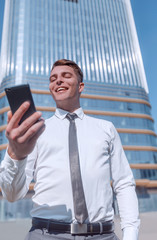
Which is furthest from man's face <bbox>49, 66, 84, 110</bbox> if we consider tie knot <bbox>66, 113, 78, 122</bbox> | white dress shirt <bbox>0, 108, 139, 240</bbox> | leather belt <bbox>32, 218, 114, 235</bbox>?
leather belt <bbox>32, 218, 114, 235</bbox>

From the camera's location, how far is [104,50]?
47.9 meters

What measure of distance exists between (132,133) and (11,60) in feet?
97.3

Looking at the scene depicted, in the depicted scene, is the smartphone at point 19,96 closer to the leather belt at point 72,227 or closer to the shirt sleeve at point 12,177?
the shirt sleeve at point 12,177

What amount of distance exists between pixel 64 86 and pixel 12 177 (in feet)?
4.28

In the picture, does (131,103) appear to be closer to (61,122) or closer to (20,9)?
(20,9)

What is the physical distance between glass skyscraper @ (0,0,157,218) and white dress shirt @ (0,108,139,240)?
3229cm

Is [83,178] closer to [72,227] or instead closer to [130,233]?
[72,227]

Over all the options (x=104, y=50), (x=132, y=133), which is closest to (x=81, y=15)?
(x=104, y=50)

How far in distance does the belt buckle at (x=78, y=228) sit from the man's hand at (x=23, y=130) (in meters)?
0.89

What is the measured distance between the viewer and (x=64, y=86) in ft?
8.02

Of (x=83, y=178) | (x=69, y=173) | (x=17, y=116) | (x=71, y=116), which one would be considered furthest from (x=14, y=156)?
(x=71, y=116)

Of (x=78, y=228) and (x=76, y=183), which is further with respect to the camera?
(x=76, y=183)

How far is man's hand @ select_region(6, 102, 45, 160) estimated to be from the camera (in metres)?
1.24

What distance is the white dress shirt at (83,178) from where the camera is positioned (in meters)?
1.83
